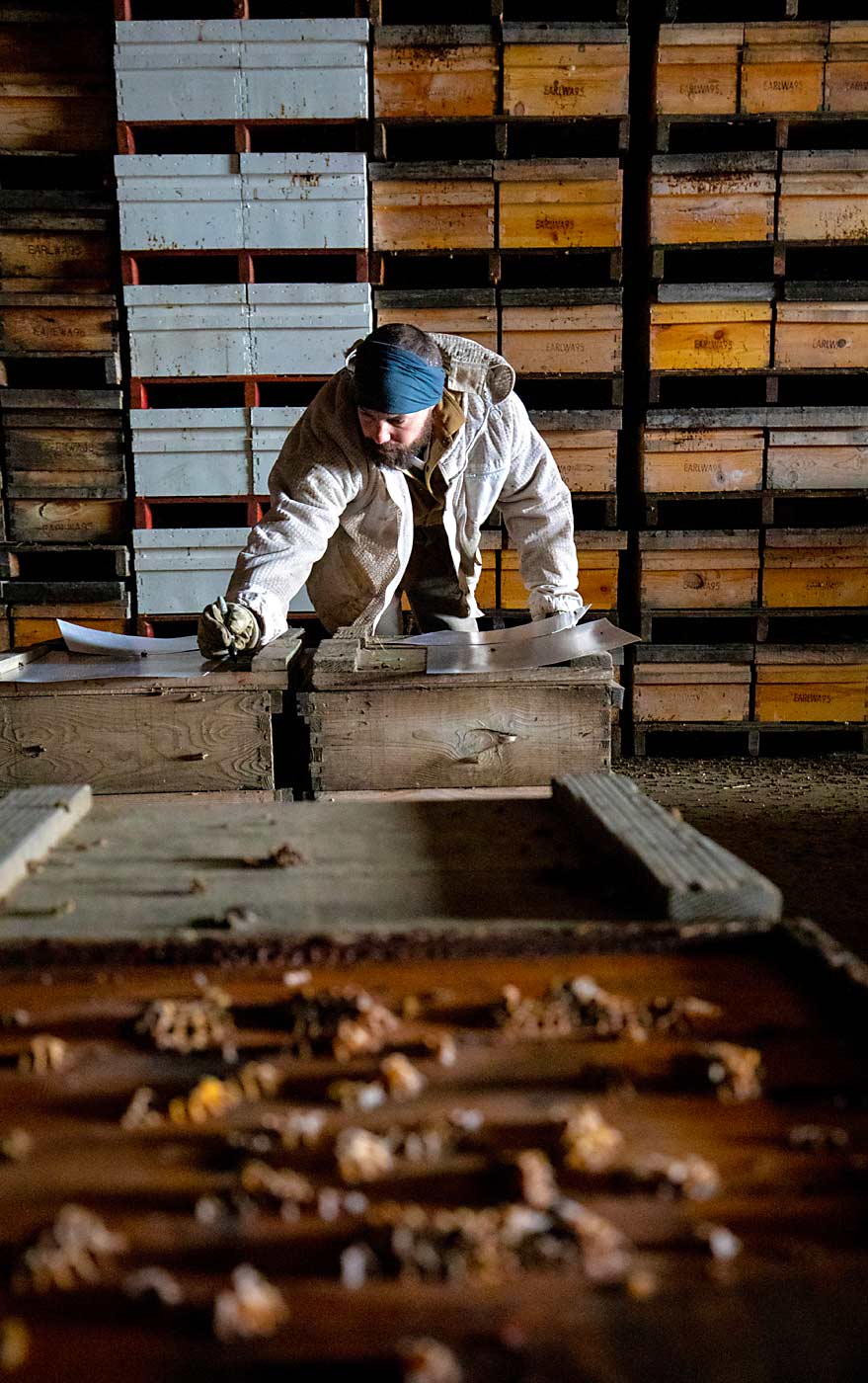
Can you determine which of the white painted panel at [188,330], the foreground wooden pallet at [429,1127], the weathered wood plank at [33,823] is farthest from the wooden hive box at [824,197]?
the weathered wood plank at [33,823]

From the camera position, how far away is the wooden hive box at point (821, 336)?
5.81 meters

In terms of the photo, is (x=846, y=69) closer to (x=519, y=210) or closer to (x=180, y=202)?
(x=519, y=210)

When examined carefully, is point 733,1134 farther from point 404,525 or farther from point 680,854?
point 404,525

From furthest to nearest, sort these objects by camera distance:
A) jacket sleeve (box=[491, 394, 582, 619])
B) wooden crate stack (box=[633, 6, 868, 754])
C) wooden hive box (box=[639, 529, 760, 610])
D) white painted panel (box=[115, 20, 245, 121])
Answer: wooden hive box (box=[639, 529, 760, 610])
wooden crate stack (box=[633, 6, 868, 754])
white painted panel (box=[115, 20, 245, 121])
jacket sleeve (box=[491, 394, 582, 619])

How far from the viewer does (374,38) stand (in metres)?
5.54

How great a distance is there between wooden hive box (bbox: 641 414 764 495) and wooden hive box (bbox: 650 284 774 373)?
34 centimetres

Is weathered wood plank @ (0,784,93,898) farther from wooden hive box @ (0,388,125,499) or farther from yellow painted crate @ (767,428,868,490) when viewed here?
yellow painted crate @ (767,428,868,490)

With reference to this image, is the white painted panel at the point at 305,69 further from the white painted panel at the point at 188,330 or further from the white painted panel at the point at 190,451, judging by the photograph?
the white painted panel at the point at 190,451

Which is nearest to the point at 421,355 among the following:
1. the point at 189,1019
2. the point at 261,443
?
the point at 261,443

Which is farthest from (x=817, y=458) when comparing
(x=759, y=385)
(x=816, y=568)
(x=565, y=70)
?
(x=565, y=70)

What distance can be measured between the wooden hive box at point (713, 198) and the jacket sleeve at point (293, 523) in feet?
9.42

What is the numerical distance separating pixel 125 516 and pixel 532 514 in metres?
2.73

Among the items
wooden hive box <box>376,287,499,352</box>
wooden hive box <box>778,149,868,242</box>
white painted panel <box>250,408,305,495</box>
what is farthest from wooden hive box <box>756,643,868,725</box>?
white painted panel <box>250,408,305,495</box>

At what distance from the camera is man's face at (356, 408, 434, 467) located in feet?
11.8
